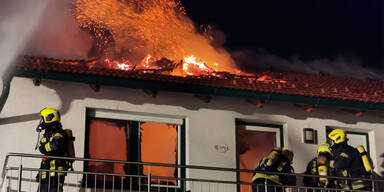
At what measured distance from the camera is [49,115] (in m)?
15.8

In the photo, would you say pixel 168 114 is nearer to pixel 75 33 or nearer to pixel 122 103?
pixel 122 103

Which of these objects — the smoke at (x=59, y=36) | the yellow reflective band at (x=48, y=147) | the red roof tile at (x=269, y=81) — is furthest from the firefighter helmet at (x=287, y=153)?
the smoke at (x=59, y=36)

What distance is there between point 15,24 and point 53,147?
4.18m

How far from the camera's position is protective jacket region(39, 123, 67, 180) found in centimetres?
1559

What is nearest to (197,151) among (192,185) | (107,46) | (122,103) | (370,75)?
(192,185)

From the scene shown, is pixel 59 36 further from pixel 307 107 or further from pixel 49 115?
pixel 307 107

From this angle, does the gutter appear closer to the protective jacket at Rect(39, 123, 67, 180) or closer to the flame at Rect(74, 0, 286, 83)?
the flame at Rect(74, 0, 286, 83)

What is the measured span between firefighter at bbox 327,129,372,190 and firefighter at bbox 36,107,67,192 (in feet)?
19.4

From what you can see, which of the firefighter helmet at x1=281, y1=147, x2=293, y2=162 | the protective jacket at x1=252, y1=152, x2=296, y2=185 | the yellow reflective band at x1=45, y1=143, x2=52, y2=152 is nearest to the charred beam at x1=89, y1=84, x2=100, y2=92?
the yellow reflective band at x1=45, y1=143, x2=52, y2=152

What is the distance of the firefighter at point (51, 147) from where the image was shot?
15477mm

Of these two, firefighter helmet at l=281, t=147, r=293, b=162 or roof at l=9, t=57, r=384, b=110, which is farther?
firefighter helmet at l=281, t=147, r=293, b=162

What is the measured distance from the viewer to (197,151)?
59.6 feet

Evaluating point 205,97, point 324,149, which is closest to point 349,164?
point 324,149

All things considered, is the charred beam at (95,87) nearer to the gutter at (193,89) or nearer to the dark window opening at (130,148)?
the gutter at (193,89)
